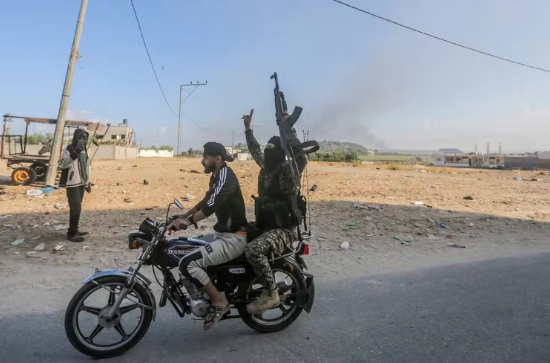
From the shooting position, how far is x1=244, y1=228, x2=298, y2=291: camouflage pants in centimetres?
347

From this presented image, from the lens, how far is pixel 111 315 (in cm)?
326

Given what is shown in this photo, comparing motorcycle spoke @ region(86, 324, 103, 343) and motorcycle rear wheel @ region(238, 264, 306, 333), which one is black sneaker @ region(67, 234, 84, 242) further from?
motorcycle rear wheel @ region(238, 264, 306, 333)

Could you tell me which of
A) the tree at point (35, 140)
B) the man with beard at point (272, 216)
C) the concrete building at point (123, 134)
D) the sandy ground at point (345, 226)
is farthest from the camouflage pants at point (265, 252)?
the concrete building at point (123, 134)

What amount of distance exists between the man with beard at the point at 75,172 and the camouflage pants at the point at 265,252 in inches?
177

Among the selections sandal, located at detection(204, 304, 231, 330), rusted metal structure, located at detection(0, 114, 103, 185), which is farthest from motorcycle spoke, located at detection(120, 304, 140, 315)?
rusted metal structure, located at detection(0, 114, 103, 185)

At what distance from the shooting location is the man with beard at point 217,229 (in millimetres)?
3353

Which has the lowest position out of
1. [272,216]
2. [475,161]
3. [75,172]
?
[272,216]

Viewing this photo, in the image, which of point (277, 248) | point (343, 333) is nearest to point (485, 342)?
point (343, 333)

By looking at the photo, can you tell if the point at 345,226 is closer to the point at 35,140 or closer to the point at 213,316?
the point at 213,316

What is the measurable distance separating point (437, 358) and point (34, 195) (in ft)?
35.5

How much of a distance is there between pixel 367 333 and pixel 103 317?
7.60ft

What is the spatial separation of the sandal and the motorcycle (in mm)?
49

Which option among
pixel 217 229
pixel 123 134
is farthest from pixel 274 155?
pixel 123 134

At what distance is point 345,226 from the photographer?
28.5 feet
